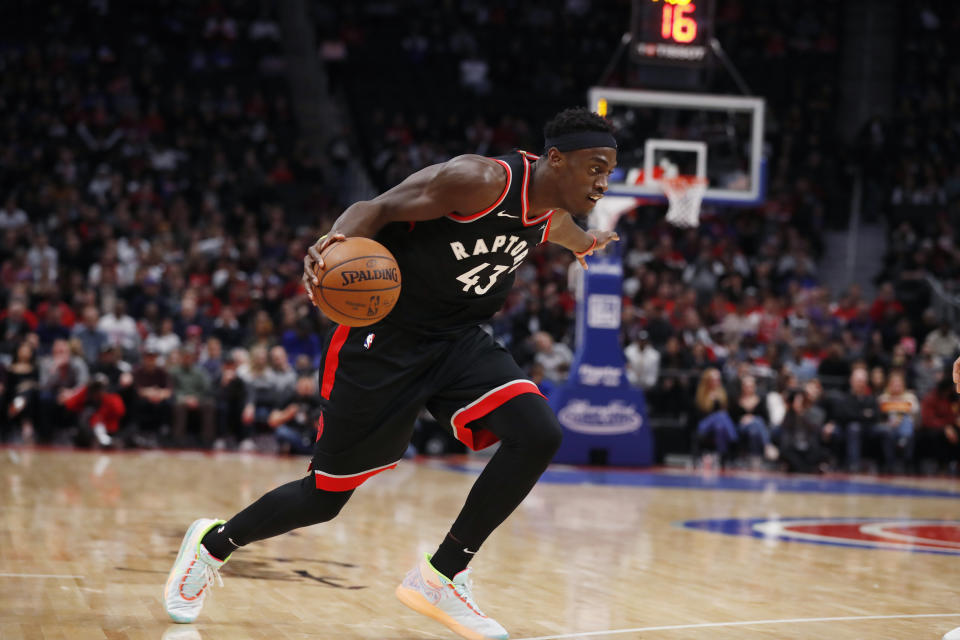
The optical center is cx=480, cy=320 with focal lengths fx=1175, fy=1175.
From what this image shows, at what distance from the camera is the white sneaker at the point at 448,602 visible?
389cm

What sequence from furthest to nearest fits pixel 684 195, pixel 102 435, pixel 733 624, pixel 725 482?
1. pixel 684 195
2. pixel 102 435
3. pixel 725 482
4. pixel 733 624

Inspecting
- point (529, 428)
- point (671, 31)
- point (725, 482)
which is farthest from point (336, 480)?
point (671, 31)

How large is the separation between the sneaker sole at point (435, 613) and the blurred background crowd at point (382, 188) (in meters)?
8.92

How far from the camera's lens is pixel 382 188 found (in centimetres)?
1923

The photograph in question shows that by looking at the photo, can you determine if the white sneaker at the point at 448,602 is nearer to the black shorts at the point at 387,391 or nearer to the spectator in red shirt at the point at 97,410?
the black shorts at the point at 387,391

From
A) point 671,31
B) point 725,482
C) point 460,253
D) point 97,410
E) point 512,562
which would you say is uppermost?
point 671,31

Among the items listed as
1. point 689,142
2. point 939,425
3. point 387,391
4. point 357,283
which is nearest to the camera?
point 357,283

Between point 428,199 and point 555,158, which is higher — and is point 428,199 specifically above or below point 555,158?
below

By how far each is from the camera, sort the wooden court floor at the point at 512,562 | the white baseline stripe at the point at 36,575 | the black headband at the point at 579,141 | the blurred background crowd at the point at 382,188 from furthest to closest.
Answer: the blurred background crowd at the point at 382,188, the white baseline stripe at the point at 36,575, the wooden court floor at the point at 512,562, the black headband at the point at 579,141

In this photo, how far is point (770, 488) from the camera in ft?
36.7

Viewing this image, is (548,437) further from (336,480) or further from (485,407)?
(336,480)

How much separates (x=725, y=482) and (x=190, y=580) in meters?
8.24

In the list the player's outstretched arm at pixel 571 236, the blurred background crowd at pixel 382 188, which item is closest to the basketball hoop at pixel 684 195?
the blurred background crowd at pixel 382 188

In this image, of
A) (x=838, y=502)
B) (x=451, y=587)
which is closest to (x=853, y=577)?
(x=451, y=587)
